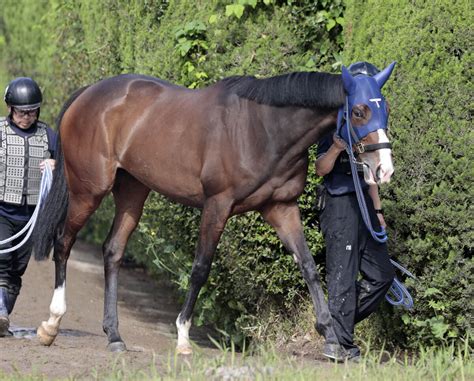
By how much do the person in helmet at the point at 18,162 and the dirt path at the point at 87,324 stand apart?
574 millimetres

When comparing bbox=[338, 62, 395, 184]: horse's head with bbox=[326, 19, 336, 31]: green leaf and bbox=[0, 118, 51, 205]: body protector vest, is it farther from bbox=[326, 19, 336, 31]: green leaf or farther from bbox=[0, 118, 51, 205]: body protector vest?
bbox=[0, 118, 51, 205]: body protector vest

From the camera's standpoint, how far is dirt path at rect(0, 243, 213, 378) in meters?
6.43

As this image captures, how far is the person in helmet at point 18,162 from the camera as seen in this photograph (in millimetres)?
7844

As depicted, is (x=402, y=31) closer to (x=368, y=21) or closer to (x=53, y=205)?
(x=368, y=21)

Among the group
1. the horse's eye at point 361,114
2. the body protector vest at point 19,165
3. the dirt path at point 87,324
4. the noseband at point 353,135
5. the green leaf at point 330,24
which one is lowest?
the dirt path at point 87,324

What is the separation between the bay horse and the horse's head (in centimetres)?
1

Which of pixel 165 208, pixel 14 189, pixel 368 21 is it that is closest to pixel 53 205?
pixel 14 189

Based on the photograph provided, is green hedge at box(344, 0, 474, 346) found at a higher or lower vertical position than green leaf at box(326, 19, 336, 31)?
lower

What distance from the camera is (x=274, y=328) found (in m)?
8.21

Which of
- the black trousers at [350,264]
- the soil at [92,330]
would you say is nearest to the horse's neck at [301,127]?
the black trousers at [350,264]

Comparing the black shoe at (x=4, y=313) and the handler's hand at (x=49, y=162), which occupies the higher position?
the handler's hand at (x=49, y=162)

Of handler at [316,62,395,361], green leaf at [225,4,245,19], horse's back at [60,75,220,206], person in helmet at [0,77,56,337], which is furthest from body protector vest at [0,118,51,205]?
handler at [316,62,395,361]

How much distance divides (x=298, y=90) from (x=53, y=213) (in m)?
2.39

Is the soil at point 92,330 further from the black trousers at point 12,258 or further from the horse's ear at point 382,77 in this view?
the horse's ear at point 382,77
